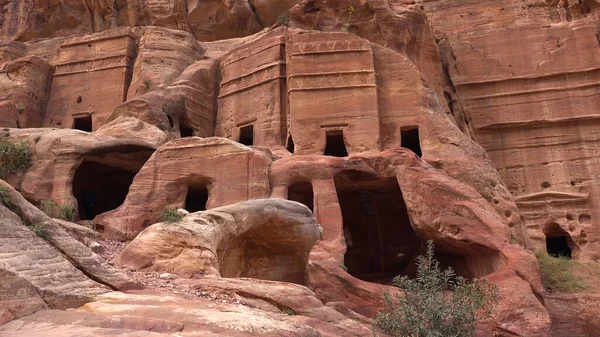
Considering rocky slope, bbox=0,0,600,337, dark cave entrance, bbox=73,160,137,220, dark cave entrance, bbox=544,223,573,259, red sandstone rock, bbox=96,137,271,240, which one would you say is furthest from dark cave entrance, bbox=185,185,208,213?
dark cave entrance, bbox=544,223,573,259

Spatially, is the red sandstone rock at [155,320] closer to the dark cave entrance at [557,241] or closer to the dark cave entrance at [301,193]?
the dark cave entrance at [301,193]

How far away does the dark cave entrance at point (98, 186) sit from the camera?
20422 millimetres

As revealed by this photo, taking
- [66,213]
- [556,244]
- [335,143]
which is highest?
[335,143]

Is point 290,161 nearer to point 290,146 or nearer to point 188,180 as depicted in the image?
point 188,180

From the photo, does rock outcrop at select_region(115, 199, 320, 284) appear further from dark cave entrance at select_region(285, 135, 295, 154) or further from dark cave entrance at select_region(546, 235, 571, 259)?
dark cave entrance at select_region(546, 235, 571, 259)

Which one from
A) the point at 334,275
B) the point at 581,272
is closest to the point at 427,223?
the point at 334,275

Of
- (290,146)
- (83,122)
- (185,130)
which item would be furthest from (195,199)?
(83,122)

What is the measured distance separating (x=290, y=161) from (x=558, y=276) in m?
8.61

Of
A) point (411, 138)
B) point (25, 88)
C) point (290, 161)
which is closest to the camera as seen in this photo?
point (290, 161)

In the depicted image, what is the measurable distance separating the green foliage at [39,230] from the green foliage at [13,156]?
1251cm

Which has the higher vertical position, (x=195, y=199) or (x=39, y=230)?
(x=195, y=199)

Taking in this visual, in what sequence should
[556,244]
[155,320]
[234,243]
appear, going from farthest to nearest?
[556,244] → [234,243] → [155,320]

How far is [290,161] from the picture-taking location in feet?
54.1

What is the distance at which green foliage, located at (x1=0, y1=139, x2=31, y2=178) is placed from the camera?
17.8m
